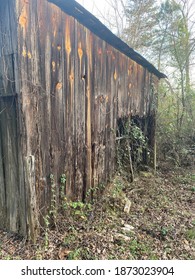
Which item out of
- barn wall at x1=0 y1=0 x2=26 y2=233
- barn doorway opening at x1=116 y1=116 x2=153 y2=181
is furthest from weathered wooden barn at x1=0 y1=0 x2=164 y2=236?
barn doorway opening at x1=116 y1=116 x2=153 y2=181

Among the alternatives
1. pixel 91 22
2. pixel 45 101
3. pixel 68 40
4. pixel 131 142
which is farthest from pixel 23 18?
pixel 131 142

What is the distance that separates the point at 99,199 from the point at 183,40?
873 centimetres

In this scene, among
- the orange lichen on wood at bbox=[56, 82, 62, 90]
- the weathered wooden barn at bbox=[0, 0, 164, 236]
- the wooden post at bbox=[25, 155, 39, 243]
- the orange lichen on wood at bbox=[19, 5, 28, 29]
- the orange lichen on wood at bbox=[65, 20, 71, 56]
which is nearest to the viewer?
the orange lichen on wood at bbox=[19, 5, 28, 29]

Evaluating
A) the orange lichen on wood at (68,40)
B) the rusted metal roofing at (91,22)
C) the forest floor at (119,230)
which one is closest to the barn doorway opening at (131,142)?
the forest floor at (119,230)

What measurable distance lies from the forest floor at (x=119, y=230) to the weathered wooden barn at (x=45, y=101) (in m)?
0.29

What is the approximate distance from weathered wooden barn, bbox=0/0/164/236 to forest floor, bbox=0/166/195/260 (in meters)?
0.29

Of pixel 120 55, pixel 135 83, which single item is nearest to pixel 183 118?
pixel 135 83

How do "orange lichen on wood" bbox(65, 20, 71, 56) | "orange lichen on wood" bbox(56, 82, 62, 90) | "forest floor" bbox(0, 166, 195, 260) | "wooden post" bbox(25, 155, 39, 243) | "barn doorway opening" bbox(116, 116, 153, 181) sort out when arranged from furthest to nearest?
"barn doorway opening" bbox(116, 116, 153, 181) < "orange lichen on wood" bbox(65, 20, 71, 56) < "orange lichen on wood" bbox(56, 82, 62, 90) < "forest floor" bbox(0, 166, 195, 260) < "wooden post" bbox(25, 155, 39, 243)

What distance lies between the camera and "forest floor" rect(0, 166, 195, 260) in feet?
9.45

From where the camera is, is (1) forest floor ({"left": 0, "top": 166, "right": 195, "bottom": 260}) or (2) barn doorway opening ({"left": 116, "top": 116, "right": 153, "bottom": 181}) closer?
(1) forest floor ({"left": 0, "top": 166, "right": 195, "bottom": 260})

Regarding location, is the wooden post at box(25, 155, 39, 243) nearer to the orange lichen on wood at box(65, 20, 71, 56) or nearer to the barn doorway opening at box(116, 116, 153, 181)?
the orange lichen on wood at box(65, 20, 71, 56)

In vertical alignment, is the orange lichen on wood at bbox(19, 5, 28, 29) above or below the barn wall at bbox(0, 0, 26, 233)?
above

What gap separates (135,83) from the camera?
6078mm
